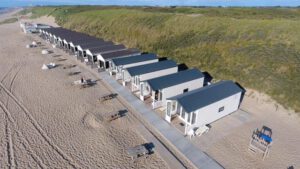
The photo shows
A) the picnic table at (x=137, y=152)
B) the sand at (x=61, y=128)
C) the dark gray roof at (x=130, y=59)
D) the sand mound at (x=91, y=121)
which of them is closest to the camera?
the picnic table at (x=137, y=152)

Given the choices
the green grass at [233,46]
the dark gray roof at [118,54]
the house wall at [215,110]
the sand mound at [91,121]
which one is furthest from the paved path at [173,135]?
the green grass at [233,46]

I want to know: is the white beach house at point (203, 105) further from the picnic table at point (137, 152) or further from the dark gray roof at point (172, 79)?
the picnic table at point (137, 152)

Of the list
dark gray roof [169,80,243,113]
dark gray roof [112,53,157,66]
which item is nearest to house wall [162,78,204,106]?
dark gray roof [169,80,243,113]

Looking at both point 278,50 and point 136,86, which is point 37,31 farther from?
point 278,50

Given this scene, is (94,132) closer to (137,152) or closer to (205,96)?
(137,152)

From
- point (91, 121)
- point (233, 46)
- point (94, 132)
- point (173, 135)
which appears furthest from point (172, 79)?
point (233, 46)

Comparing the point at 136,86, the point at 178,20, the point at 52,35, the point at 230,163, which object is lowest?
the point at 230,163

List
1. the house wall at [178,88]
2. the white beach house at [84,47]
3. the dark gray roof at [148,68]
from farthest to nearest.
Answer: the white beach house at [84,47], the dark gray roof at [148,68], the house wall at [178,88]

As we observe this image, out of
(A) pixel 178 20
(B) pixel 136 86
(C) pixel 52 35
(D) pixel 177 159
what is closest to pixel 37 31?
(C) pixel 52 35
